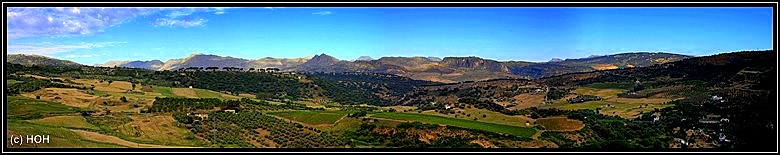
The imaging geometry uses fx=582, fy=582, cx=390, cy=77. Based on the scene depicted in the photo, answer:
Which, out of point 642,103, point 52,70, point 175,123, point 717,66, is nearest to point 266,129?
point 175,123

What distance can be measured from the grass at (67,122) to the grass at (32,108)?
130 centimetres

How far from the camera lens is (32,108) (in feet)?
116

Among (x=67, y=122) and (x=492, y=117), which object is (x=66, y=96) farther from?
(x=492, y=117)

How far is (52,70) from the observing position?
6694 centimetres

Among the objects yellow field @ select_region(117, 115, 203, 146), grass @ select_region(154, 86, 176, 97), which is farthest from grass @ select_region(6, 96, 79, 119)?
grass @ select_region(154, 86, 176, 97)

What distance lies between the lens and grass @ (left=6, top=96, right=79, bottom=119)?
108ft

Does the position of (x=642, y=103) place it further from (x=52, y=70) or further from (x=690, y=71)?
(x=52, y=70)

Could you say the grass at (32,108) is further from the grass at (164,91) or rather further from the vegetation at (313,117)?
the grass at (164,91)

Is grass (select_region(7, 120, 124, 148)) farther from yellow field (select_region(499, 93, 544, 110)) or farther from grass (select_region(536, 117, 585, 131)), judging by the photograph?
yellow field (select_region(499, 93, 544, 110))

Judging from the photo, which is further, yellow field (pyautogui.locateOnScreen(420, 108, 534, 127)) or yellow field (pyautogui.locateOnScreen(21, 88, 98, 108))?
yellow field (pyautogui.locateOnScreen(21, 88, 98, 108))

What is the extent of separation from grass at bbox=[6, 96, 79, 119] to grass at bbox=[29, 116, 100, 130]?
1.30 meters

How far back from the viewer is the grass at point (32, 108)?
108 feet

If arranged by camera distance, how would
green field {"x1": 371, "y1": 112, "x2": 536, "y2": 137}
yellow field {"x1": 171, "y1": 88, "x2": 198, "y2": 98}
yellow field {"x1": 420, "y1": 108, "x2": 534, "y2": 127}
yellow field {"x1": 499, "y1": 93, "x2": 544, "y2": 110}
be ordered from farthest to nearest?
yellow field {"x1": 499, "y1": 93, "x2": 544, "y2": 110} → yellow field {"x1": 171, "y1": 88, "x2": 198, "y2": 98} → yellow field {"x1": 420, "y1": 108, "x2": 534, "y2": 127} → green field {"x1": 371, "y1": 112, "x2": 536, "y2": 137}

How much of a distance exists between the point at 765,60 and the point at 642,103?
15.7 m
